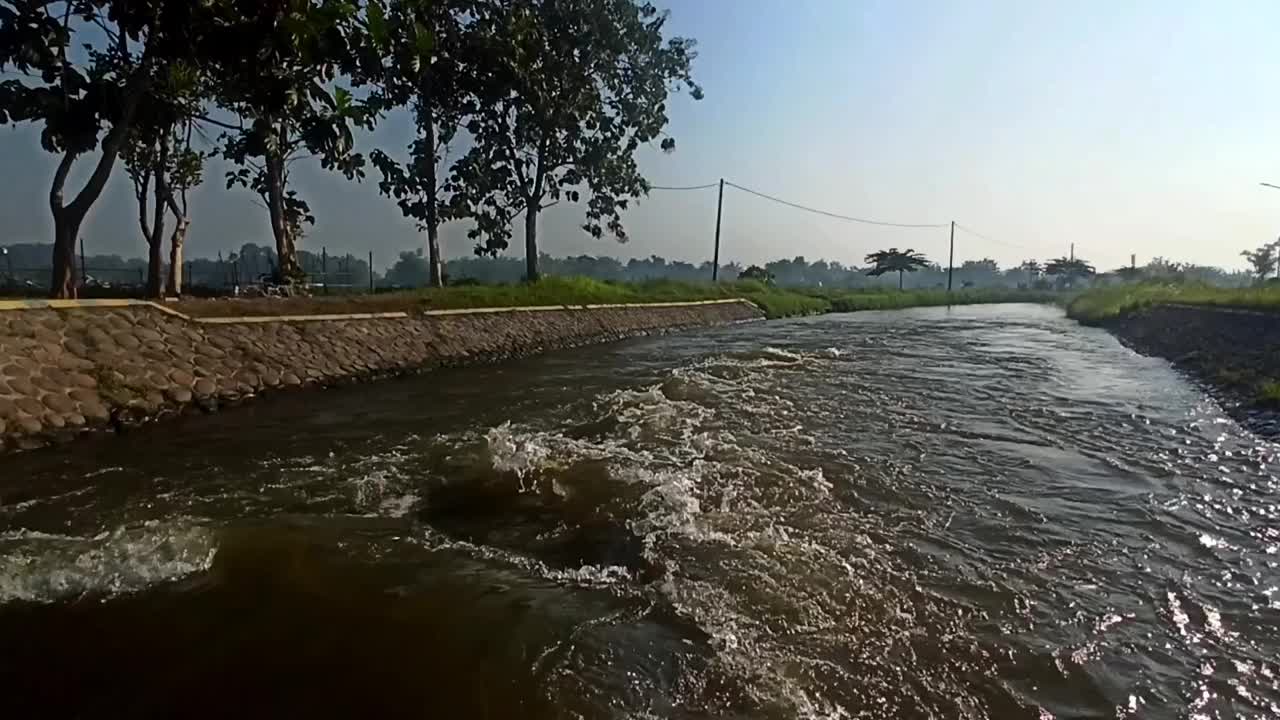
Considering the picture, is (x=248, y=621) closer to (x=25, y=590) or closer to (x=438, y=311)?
(x=25, y=590)

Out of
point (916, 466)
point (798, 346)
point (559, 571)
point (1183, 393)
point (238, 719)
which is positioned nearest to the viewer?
point (238, 719)

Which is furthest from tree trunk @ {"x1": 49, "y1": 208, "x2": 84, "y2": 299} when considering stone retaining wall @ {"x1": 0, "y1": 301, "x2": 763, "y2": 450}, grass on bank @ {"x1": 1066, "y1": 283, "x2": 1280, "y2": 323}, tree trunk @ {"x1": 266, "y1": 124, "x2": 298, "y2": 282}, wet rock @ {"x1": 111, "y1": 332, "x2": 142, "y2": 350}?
grass on bank @ {"x1": 1066, "y1": 283, "x2": 1280, "y2": 323}

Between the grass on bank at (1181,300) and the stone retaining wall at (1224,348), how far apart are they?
1.26 ft

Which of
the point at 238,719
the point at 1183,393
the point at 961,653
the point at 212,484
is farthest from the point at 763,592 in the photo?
the point at 1183,393

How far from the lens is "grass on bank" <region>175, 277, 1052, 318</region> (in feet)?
47.1

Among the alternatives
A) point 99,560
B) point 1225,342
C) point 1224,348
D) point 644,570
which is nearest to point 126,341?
point 99,560

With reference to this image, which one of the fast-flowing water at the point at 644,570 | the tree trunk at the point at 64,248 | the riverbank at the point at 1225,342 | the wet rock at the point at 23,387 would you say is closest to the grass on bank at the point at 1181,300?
the riverbank at the point at 1225,342

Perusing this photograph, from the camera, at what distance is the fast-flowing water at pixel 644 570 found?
3311mm

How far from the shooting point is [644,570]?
182 inches

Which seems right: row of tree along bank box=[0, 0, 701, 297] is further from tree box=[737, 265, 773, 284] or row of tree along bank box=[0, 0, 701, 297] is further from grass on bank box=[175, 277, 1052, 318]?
tree box=[737, 265, 773, 284]

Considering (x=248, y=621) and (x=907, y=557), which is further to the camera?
(x=907, y=557)

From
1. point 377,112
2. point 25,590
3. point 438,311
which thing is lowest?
point 25,590

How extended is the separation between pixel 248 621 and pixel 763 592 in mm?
2953

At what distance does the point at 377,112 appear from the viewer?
24.8 m
